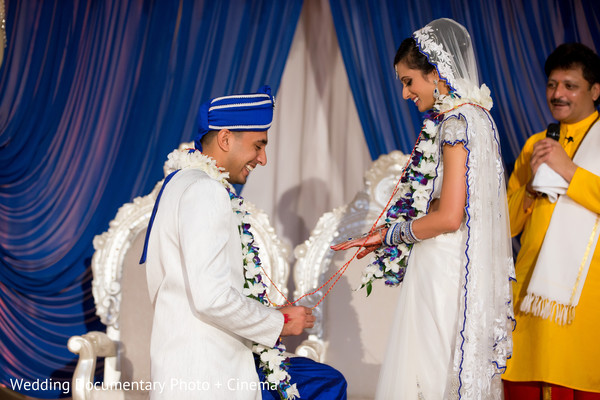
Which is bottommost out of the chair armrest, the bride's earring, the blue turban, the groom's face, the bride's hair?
the chair armrest

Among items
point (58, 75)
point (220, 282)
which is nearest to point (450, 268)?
point (220, 282)

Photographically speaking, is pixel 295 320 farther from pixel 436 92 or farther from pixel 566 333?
pixel 566 333

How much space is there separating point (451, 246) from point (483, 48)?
A: 6.65 ft

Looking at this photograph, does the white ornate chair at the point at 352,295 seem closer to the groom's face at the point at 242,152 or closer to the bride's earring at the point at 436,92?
the bride's earring at the point at 436,92

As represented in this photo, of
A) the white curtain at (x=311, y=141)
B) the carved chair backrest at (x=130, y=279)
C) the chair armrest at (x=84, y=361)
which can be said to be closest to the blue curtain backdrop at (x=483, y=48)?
the white curtain at (x=311, y=141)

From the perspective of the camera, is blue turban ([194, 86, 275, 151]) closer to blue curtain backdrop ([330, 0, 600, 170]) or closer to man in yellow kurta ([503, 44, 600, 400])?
man in yellow kurta ([503, 44, 600, 400])

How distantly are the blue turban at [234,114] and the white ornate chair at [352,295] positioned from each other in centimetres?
157

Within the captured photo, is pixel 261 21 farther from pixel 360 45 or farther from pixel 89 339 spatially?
pixel 89 339

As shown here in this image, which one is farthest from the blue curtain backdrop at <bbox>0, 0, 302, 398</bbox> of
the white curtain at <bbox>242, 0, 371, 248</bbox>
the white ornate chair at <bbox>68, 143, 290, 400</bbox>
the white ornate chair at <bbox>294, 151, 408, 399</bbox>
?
the white ornate chair at <bbox>294, 151, 408, 399</bbox>

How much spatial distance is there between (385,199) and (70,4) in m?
2.47

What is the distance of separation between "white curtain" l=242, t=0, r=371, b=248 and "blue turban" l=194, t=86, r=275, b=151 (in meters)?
2.12

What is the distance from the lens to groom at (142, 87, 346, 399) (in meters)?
2.17

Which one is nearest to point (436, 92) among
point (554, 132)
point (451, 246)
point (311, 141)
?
point (451, 246)

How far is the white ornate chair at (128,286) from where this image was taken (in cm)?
384
